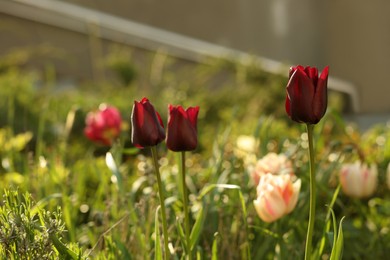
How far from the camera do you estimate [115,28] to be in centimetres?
983

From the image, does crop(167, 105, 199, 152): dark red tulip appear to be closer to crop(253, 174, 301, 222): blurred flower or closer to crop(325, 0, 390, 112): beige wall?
A: crop(253, 174, 301, 222): blurred flower

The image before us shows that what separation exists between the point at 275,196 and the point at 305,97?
47 cm

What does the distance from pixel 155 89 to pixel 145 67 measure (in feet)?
9.74

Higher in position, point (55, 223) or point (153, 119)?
point (153, 119)

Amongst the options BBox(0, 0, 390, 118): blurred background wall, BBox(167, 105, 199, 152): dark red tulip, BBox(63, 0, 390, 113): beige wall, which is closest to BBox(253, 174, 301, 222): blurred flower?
BBox(167, 105, 199, 152): dark red tulip

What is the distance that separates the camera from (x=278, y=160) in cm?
190

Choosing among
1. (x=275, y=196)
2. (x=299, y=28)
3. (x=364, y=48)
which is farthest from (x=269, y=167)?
(x=364, y=48)

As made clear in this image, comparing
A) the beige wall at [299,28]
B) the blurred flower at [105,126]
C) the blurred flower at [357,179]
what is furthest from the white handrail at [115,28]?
the blurred flower at [357,179]

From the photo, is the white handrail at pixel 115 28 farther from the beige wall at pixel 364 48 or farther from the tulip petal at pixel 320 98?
the tulip petal at pixel 320 98

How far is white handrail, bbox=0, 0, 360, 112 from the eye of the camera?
9375mm

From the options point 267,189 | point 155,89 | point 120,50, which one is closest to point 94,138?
point 267,189

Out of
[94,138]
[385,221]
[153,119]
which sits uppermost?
[153,119]

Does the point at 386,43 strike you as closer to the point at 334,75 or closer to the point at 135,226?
the point at 334,75

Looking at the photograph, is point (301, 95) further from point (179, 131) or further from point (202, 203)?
point (202, 203)
